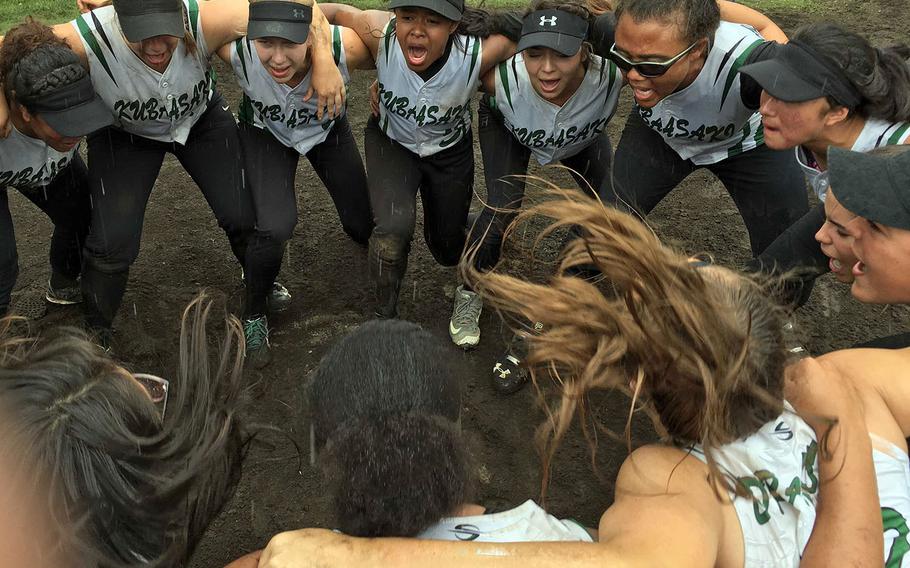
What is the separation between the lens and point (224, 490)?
6.41ft

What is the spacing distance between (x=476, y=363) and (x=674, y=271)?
7.70 ft

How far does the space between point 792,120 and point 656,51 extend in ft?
2.06

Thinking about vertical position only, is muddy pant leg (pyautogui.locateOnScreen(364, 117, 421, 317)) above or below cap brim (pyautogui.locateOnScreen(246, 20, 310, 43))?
below

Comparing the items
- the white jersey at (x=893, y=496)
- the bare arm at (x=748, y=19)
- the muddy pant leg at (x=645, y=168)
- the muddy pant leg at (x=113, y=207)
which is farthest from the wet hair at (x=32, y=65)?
the white jersey at (x=893, y=496)

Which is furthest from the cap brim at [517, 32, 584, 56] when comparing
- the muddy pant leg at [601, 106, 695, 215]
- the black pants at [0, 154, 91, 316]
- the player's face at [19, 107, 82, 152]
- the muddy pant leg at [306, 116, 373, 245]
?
the black pants at [0, 154, 91, 316]

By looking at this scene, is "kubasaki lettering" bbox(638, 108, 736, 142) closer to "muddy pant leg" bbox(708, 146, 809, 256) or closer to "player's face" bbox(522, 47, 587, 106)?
"muddy pant leg" bbox(708, 146, 809, 256)

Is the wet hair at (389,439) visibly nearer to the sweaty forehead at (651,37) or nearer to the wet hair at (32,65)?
the sweaty forehead at (651,37)

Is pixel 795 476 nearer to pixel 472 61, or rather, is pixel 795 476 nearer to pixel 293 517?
pixel 293 517

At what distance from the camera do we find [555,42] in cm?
327

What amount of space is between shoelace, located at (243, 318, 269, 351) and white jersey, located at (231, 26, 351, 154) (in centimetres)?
93

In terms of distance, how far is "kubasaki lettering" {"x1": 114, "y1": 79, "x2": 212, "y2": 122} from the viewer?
343 cm

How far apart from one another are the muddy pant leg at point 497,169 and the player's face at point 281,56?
97 cm

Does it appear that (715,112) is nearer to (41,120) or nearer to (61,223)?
(41,120)

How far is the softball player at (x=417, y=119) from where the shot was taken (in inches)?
137
